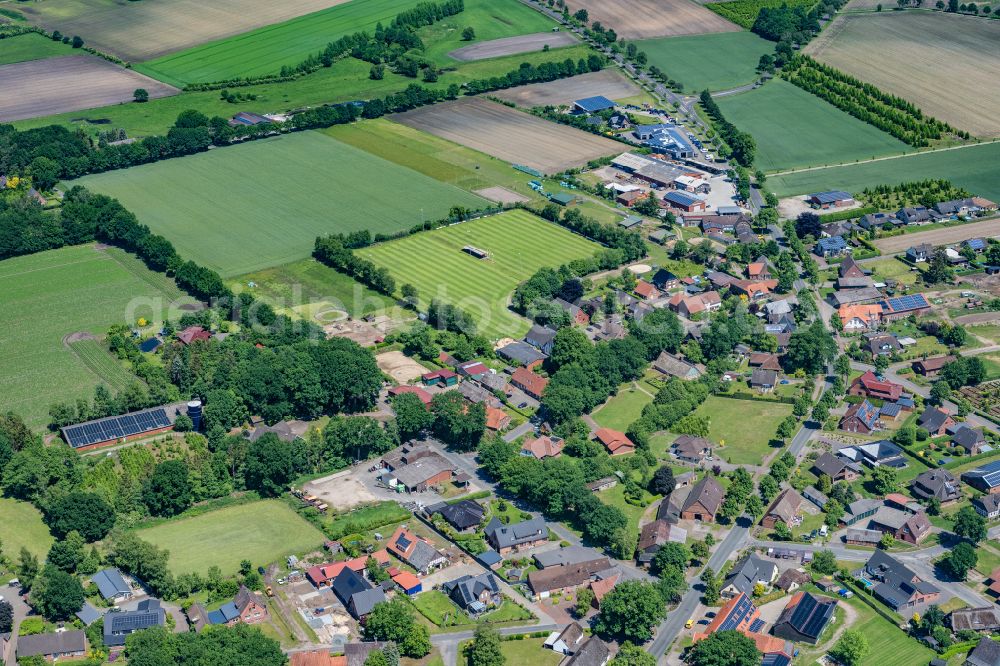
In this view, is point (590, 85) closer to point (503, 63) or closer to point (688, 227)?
point (503, 63)

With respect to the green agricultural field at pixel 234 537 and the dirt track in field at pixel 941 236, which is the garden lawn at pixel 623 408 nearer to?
the green agricultural field at pixel 234 537

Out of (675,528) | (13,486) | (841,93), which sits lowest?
(13,486)

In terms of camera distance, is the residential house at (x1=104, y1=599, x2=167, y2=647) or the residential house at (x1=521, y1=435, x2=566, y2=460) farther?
the residential house at (x1=521, y1=435, x2=566, y2=460)

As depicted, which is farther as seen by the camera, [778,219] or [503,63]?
[503,63]

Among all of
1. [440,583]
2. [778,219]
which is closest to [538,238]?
[778,219]

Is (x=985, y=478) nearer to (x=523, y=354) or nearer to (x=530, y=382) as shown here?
(x=530, y=382)

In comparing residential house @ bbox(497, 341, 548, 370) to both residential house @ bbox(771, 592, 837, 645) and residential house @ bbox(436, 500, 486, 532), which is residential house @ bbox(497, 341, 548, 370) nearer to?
residential house @ bbox(436, 500, 486, 532)

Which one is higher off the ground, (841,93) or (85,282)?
(841,93)

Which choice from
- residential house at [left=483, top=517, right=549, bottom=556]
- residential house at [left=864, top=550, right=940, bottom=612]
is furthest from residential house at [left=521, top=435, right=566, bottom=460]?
residential house at [left=864, top=550, right=940, bottom=612]
